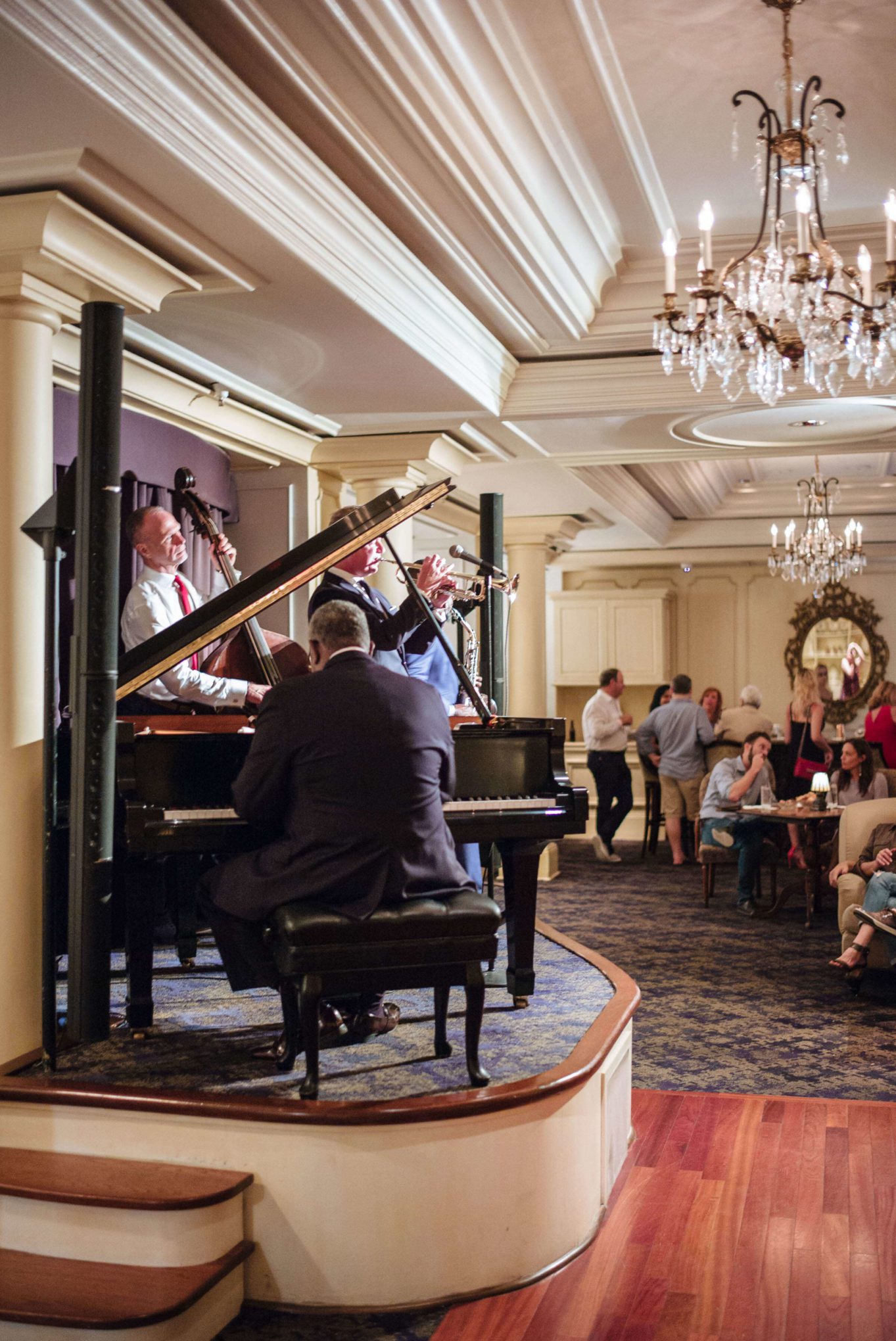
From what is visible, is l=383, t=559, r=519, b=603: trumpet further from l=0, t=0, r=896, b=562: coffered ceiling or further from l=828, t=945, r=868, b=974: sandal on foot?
l=828, t=945, r=868, b=974: sandal on foot

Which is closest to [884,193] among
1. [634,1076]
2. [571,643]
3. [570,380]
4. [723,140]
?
[723,140]

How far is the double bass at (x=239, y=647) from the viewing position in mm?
4012

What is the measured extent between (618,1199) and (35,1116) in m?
1.61

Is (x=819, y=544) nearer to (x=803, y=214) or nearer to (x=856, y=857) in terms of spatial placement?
(x=856, y=857)

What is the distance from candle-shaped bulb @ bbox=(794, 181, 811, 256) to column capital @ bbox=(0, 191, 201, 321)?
1.85m

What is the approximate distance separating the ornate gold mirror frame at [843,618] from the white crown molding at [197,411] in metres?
7.55

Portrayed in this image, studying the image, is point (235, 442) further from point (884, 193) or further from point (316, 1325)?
point (316, 1325)

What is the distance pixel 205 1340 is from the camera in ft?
8.78

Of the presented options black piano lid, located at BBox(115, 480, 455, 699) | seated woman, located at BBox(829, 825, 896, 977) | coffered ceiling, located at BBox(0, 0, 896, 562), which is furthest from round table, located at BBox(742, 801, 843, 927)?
black piano lid, located at BBox(115, 480, 455, 699)

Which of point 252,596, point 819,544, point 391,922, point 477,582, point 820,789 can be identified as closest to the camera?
point 391,922

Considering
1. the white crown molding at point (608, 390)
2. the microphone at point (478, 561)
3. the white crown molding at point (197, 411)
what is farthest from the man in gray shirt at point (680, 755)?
the microphone at point (478, 561)

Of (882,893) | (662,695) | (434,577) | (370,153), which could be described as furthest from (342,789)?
(662,695)

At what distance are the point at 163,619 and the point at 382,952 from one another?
158 centimetres

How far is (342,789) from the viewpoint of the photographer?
3.06m
